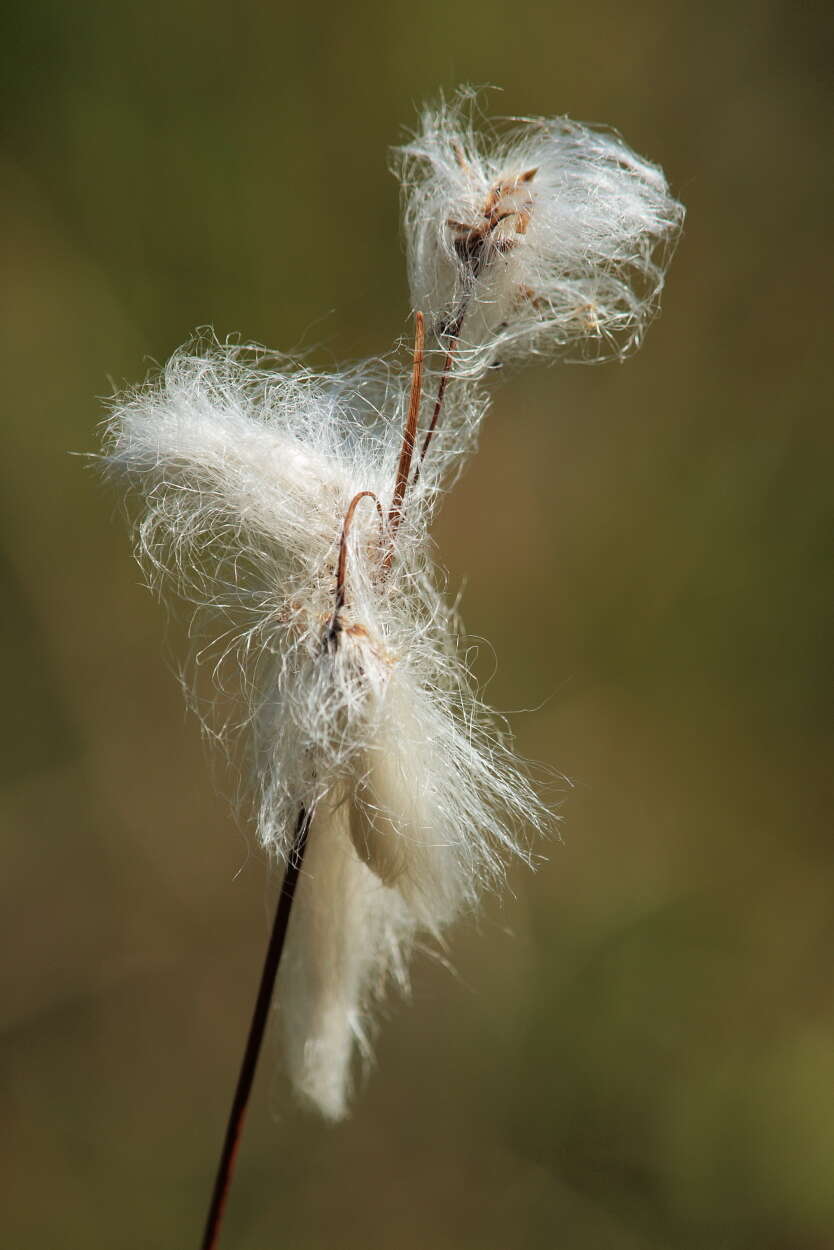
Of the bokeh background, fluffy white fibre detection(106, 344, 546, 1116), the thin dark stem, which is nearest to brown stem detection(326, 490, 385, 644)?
fluffy white fibre detection(106, 344, 546, 1116)

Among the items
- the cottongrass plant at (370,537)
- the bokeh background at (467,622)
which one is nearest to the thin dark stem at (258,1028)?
the cottongrass plant at (370,537)

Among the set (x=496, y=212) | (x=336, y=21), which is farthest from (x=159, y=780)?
(x=336, y=21)

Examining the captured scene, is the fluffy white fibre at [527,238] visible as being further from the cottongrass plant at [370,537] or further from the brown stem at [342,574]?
the brown stem at [342,574]

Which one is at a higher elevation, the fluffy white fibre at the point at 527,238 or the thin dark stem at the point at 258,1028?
the fluffy white fibre at the point at 527,238

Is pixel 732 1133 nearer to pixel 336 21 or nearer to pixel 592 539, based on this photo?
pixel 592 539

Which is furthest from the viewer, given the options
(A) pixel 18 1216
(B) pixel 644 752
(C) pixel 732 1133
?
(B) pixel 644 752

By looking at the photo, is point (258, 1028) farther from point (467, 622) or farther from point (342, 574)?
point (467, 622)
